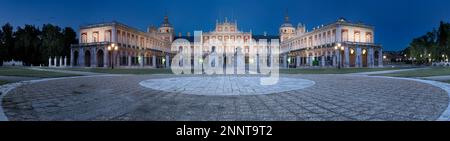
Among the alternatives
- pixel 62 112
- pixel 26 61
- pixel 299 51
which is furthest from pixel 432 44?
pixel 26 61

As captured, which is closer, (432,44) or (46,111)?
(46,111)

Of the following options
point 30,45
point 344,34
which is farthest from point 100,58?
point 344,34

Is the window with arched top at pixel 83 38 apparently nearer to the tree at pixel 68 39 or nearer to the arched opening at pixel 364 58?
the tree at pixel 68 39

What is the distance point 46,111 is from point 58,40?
6542 cm

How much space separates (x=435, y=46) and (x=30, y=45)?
97598 mm

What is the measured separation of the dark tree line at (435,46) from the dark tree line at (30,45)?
289 ft

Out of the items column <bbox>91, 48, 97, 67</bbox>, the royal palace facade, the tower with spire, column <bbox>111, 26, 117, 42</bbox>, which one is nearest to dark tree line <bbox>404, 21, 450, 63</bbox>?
the royal palace facade

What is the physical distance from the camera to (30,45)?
195ft

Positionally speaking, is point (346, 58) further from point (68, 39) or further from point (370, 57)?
point (68, 39)

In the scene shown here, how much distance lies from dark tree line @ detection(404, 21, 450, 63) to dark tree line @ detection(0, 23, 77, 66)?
87970mm

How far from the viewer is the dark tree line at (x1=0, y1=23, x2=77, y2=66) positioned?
5697 cm

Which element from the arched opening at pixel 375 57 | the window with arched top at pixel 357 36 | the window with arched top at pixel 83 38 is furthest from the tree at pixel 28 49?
the arched opening at pixel 375 57
